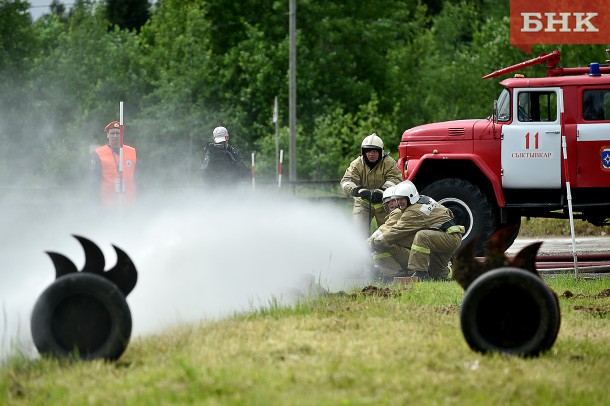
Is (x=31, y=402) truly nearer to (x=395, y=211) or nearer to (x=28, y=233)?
(x=395, y=211)

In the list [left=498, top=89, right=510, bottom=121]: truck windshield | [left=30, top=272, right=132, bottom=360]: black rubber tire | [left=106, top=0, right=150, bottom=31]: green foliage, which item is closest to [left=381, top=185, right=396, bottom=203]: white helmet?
[left=498, top=89, right=510, bottom=121]: truck windshield

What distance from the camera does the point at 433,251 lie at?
1434 centimetres

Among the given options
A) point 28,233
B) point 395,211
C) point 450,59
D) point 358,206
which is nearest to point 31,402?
point 395,211

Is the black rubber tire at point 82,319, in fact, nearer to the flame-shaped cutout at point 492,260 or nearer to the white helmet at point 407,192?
the flame-shaped cutout at point 492,260

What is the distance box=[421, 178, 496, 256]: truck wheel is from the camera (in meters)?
16.4

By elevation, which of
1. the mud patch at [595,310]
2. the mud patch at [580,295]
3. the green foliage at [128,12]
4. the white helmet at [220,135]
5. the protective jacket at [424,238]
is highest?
the green foliage at [128,12]

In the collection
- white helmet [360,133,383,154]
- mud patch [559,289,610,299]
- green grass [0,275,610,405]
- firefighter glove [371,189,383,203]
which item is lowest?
mud patch [559,289,610,299]

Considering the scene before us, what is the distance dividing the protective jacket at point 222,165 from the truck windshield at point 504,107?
396 centimetres

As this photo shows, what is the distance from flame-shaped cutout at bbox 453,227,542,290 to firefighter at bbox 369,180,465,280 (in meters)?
5.08

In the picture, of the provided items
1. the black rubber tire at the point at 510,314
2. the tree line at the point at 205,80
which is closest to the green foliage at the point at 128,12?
the tree line at the point at 205,80

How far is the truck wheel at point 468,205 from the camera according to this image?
1639cm

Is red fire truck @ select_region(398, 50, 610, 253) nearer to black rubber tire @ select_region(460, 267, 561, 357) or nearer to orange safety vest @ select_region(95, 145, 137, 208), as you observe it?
orange safety vest @ select_region(95, 145, 137, 208)

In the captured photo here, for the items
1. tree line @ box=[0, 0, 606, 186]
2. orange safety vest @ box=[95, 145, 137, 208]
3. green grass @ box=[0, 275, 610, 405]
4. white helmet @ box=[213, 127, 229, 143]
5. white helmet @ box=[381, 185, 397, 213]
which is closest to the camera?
green grass @ box=[0, 275, 610, 405]

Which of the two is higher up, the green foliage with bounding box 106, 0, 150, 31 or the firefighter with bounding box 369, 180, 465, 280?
the green foliage with bounding box 106, 0, 150, 31
